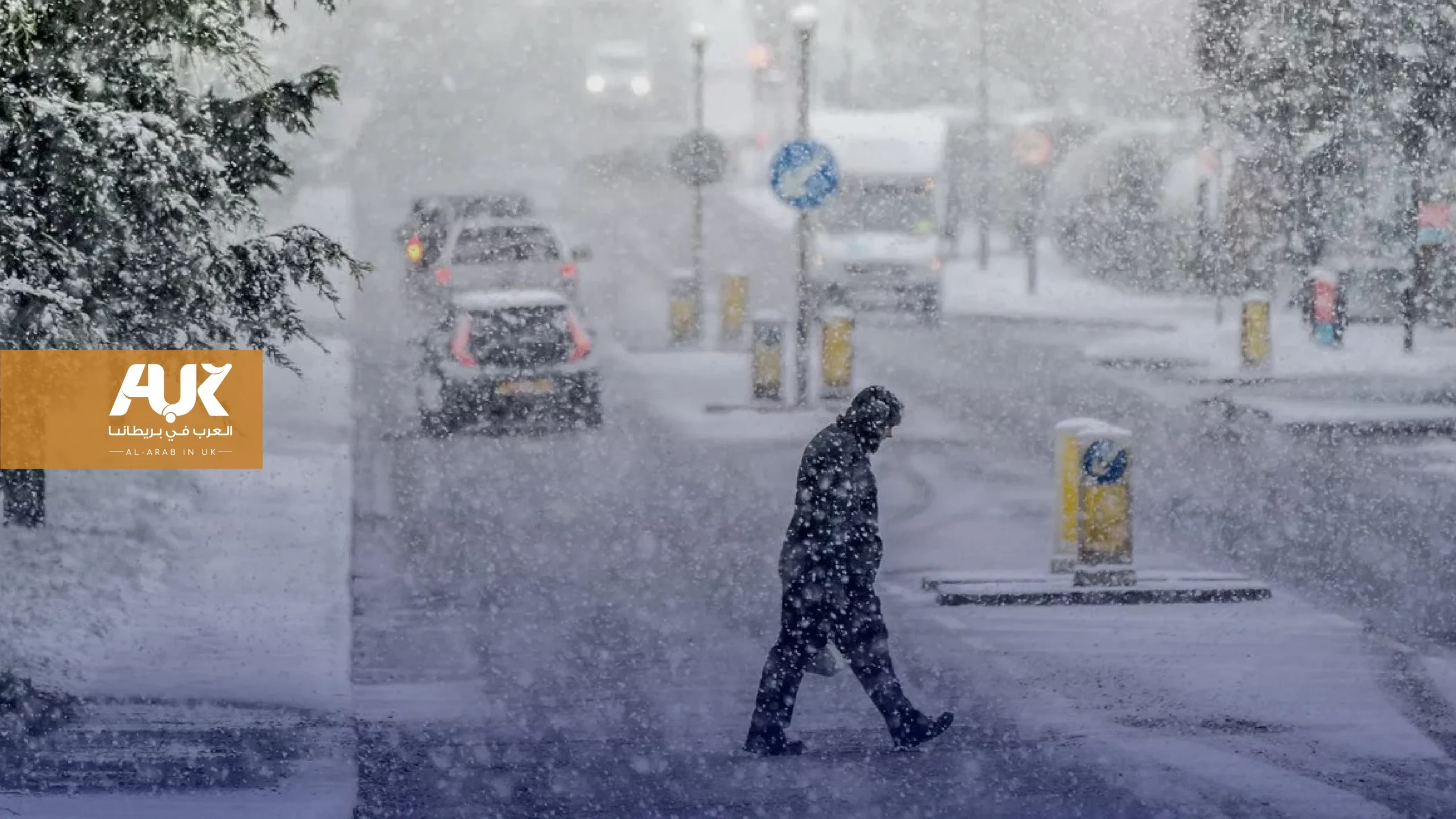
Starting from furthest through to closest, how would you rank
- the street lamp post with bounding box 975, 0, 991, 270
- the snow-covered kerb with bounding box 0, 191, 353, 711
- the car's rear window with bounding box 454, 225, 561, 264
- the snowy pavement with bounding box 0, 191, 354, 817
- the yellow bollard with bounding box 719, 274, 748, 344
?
1. the street lamp post with bounding box 975, 0, 991, 270
2. the yellow bollard with bounding box 719, 274, 748, 344
3. the car's rear window with bounding box 454, 225, 561, 264
4. the snow-covered kerb with bounding box 0, 191, 353, 711
5. the snowy pavement with bounding box 0, 191, 354, 817

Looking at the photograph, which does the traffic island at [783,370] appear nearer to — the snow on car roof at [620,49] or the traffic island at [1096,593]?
the traffic island at [1096,593]

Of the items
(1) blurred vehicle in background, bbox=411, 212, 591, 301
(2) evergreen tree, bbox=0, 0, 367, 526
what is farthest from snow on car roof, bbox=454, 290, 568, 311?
(2) evergreen tree, bbox=0, 0, 367, 526

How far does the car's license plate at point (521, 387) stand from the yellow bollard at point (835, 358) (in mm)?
3714

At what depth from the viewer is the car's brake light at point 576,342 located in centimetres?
1831

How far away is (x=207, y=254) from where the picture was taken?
1149cm

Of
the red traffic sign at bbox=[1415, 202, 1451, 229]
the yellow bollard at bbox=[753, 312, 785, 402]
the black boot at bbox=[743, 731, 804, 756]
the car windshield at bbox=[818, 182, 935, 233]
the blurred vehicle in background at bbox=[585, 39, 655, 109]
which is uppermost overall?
the blurred vehicle in background at bbox=[585, 39, 655, 109]

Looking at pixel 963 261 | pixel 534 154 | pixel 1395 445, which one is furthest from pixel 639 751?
pixel 534 154

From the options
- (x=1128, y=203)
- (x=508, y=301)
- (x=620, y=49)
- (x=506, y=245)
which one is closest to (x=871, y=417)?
(x=508, y=301)

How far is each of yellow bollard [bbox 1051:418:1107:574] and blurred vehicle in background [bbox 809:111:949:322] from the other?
657 inches

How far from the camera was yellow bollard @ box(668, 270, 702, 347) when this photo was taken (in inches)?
1023

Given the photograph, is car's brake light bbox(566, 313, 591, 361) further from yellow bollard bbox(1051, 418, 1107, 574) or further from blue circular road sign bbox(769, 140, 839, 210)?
yellow bollard bbox(1051, 418, 1107, 574)

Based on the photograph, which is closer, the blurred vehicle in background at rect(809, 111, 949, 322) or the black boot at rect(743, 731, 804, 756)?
the black boot at rect(743, 731, 804, 756)

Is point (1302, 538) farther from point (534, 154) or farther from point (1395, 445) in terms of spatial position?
point (534, 154)

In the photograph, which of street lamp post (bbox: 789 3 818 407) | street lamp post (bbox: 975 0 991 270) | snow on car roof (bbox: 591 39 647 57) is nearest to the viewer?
street lamp post (bbox: 789 3 818 407)
